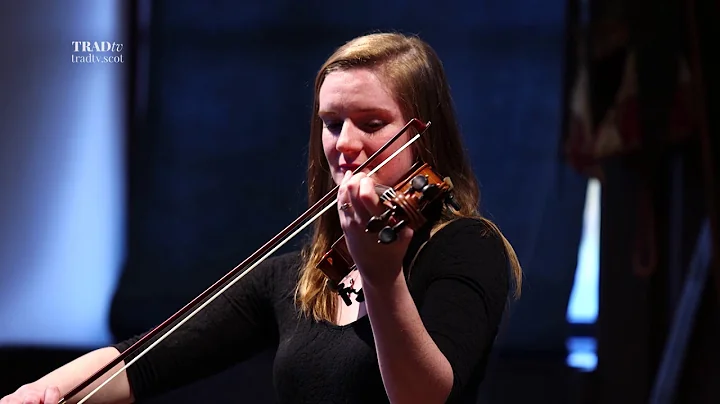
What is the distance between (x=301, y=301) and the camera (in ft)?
3.98

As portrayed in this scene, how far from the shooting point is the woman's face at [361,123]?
3.64ft

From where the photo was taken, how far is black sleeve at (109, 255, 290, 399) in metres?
1.27

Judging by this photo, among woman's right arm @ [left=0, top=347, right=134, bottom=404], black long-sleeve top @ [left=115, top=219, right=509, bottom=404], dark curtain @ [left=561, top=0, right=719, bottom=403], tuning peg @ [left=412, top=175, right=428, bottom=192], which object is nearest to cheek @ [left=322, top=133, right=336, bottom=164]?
black long-sleeve top @ [left=115, top=219, right=509, bottom=404]

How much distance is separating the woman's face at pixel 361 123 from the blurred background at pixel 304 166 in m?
0.77

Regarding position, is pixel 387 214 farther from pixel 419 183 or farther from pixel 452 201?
pixel 452 201

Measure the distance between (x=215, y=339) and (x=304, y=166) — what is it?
715mm

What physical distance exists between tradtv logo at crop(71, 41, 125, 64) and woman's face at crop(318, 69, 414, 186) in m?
0.89

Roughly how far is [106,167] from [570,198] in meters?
0.92

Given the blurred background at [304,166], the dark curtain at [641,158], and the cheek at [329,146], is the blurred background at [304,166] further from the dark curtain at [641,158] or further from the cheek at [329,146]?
the cheek at [329,146]

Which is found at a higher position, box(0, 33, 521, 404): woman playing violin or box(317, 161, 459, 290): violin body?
box(317, 161, 459, 290): violin body

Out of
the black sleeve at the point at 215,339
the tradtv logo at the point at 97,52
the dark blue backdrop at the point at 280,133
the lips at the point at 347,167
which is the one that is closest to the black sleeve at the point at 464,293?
the lips at the point at 347,167

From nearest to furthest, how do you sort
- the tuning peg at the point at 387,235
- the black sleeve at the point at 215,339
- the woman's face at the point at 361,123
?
the tuning peg at the point at 387,235
the woman's face at the point at 361,123
the black sleeve at the point at 215,339

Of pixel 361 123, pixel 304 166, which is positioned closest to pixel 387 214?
pixel 361 123

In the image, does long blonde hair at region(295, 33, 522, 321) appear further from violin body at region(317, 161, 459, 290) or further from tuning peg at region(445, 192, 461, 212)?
violin body at region(317, 161, 459, 290)
